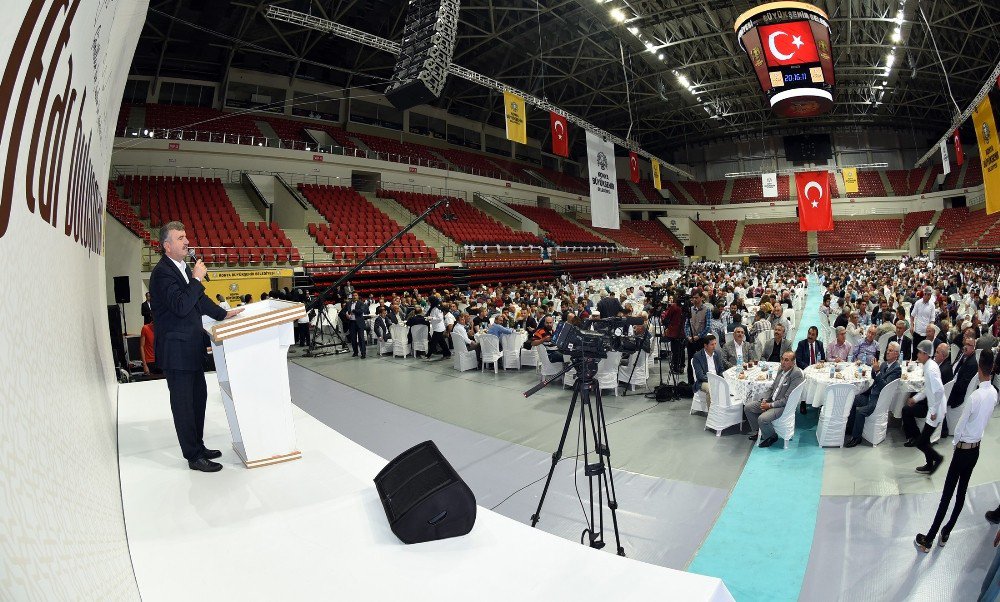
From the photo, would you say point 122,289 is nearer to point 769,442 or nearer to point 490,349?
point 490,349

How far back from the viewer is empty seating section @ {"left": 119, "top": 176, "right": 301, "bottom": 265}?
1504cm

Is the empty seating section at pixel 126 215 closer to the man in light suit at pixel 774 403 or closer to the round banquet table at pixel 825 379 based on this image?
the man in light suit at pixel 774 403

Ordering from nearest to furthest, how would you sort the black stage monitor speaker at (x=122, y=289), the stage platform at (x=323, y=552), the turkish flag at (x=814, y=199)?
the stage platform at (x=323, y=552)
the black stage monitor speaker at (x=122, y=289)
the turkish flag at (x=814, y=199)

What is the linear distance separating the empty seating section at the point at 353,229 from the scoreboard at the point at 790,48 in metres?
13.0

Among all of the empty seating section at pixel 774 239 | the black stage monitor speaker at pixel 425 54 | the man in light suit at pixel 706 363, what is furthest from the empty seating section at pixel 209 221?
the empty seating section at pixel 774 239

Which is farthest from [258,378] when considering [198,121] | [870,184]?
[870,184]

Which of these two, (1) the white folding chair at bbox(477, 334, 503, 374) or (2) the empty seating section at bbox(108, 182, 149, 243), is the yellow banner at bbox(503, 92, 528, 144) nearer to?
(1) the white folding chair at bbox(477, 334, 503, 374)

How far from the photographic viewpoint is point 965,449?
3.34m

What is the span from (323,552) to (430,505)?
0.47m

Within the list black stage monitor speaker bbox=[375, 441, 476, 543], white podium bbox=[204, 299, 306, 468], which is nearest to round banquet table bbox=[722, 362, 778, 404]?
black stage monitor speaker bbox=[375, 441, 476, 543]

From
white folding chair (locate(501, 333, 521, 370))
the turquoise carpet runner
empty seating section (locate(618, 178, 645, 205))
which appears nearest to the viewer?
the turquoise carpet runner

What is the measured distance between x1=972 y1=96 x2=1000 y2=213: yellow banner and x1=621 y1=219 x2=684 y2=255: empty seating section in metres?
29.3

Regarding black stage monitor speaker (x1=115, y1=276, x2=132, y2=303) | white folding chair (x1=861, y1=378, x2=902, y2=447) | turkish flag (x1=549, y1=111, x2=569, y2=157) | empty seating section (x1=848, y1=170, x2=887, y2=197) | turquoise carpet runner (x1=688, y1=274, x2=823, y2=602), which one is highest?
empty seating section (x1=848, y1=170, x2=887, y2=197)

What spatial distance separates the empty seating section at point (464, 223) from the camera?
23961mm
